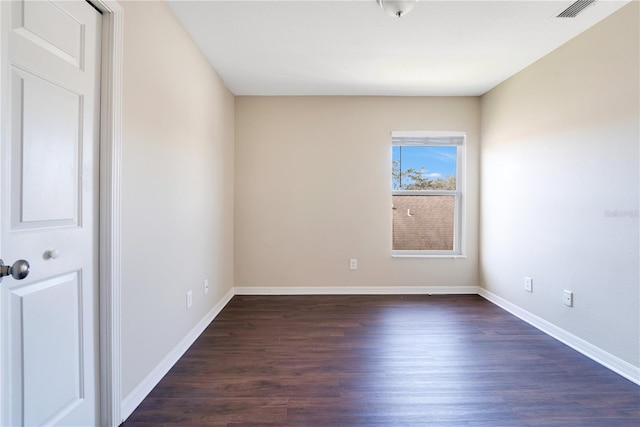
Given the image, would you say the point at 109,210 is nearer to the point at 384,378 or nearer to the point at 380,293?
the point at 384,378

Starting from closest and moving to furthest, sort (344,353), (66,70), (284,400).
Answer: (66,70) → (284,400) → (344,353)

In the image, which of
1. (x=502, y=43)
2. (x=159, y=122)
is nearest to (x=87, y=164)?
(x=159, y=122)

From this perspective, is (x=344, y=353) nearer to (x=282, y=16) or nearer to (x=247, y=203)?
(x=247, y=203)

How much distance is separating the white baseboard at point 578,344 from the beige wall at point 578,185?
42 millimetres

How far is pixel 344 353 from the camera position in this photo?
228 centimetres

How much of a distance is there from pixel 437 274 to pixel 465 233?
2.06ft

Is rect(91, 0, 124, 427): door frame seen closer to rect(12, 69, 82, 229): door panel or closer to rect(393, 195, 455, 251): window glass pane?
rect(12, 69, 82, 229): door panel

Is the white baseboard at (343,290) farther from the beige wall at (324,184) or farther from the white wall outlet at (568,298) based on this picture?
the white wall outlet at (568,298)

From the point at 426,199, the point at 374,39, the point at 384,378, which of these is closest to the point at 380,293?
the point at 426,199

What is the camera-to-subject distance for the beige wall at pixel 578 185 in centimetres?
199

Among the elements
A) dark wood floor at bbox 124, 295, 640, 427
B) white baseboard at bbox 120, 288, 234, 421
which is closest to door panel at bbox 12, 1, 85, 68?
white baseboard at bbox 120, 288, 234, 421

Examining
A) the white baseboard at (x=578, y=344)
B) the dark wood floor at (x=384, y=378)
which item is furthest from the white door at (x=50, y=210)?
the white baseboard at (x=578, y=344)

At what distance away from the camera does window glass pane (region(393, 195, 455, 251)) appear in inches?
152

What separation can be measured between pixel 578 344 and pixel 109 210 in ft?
10.9
